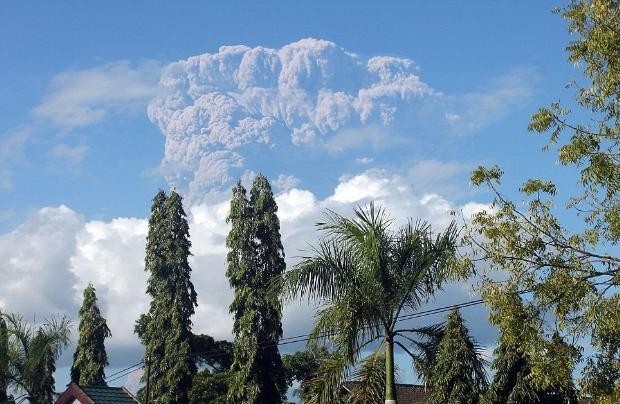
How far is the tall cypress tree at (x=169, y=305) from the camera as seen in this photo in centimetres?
5503

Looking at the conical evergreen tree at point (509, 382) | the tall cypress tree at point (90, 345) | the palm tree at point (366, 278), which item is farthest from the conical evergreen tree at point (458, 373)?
the tall cypress tree at point (90, 345)

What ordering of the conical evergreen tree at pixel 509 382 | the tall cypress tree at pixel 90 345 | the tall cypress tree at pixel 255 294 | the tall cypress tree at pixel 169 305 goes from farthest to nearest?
1. the tall cypress tree at pixel 90 345
2. the tall cypress tree at pixel 169 305
3. the tall cypress tree at pixel 255 294
4. the conical evergreen tree at pixel 509 382

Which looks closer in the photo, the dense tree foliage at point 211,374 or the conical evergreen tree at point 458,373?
the conical evergreen tree at point 458,373

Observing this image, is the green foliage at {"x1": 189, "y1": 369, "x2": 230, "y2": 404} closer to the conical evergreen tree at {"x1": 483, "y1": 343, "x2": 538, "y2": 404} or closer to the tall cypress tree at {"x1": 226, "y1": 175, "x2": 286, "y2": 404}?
the tall cypress tree at {"x1": 226, "y1": 175, "x2": 286, "y2": 404}

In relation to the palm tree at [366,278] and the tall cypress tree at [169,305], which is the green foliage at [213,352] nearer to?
the tall cypress tree at [169,305]

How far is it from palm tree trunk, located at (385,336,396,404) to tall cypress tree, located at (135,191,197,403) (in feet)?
120

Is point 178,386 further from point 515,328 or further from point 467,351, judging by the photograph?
point 515,328

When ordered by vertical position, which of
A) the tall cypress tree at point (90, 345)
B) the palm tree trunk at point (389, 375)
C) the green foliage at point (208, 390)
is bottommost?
the palm tree trunk at point (389, 375)

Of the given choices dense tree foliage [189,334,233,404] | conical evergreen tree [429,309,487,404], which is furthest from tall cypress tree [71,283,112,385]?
conical evergreen tree [429,309,487,404]

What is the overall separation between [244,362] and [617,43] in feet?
106

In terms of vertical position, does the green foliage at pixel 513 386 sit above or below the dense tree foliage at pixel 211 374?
below

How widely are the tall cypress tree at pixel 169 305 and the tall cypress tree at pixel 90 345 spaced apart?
303 inches

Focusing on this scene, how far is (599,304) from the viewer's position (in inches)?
705

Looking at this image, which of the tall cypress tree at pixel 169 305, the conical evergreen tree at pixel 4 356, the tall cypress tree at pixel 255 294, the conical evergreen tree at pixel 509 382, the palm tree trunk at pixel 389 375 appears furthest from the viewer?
the tall cypress tree at pixel 169 305
